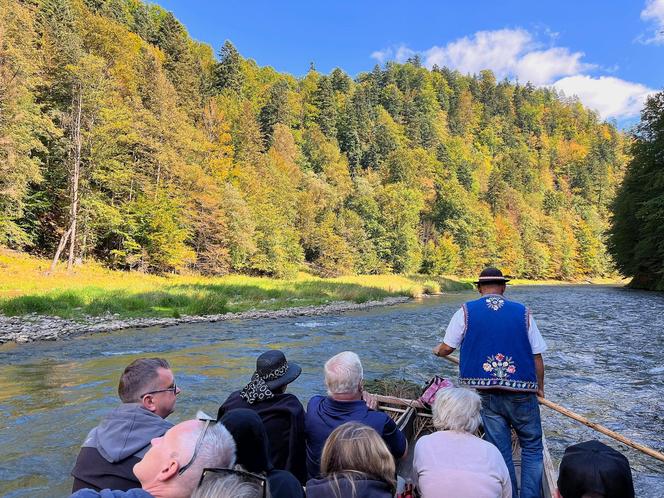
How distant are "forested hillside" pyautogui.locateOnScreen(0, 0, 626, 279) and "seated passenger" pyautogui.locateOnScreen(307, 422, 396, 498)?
28.1 meters

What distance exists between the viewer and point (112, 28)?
41.3 metres

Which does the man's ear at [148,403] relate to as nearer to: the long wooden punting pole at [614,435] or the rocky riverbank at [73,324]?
the long wooden punting pole at [614,435]

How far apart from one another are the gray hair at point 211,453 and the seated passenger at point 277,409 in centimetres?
166

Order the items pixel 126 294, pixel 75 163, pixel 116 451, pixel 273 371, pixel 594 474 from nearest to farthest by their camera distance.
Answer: pixel 594 474, pixel 116 451, pixel 273 371, pixel 126 294, pixel 75 163

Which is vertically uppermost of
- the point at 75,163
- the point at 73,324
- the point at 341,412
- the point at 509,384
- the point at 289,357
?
the point at 75,163

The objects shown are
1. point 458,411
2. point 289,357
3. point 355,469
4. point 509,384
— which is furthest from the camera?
point 289,357

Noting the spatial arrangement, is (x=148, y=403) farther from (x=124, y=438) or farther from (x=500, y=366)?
(x=500, y=366)

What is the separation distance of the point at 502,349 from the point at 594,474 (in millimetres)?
2326

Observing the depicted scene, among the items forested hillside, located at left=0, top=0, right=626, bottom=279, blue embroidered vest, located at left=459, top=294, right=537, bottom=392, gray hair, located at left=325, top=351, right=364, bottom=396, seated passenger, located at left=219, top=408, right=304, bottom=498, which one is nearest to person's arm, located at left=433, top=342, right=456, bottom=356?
blue embroidered vest, located at left=459, top=294, right=537, bottom=392

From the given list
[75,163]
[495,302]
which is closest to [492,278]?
[495,302]

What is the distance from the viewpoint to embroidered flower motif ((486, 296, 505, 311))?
4168 mm

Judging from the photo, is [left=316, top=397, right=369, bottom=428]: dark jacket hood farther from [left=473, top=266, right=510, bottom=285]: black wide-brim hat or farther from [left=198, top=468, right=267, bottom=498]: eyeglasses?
[left=198, top=468, right=267, bottom=498]: eyeglasses

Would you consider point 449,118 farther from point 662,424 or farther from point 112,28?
point 662,424

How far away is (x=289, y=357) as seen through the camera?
1327 centimetres
